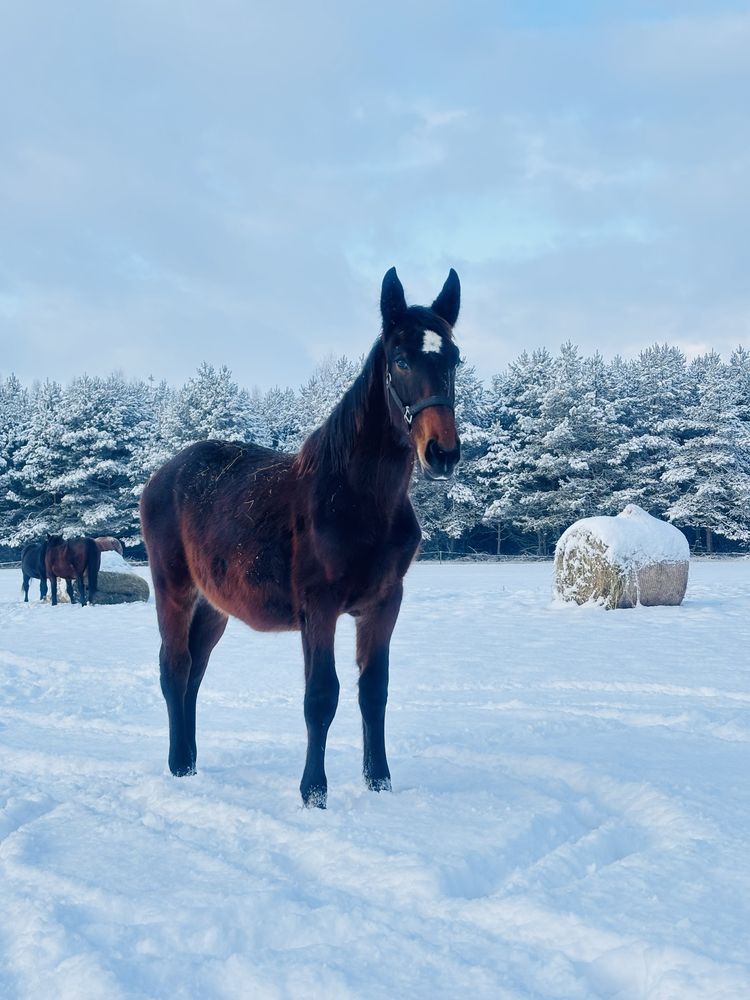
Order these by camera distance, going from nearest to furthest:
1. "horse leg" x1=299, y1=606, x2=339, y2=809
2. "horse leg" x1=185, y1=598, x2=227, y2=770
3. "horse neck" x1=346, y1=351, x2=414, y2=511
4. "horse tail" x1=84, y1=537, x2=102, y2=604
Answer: "horse leg" x1=299, y1=606, x2=339, y2=809 → "horse neck" x1=346, y1=351, x2=414, y2=511 → "horse leg" x1=185, y1=598, x2=227, y2=770 → "horse tail" x1=84, y1=537, x2=102, y2=604

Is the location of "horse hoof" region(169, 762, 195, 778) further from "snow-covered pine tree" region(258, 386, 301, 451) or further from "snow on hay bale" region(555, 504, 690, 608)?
"snow-covered pine tree" region(258, 386, 301, 451)

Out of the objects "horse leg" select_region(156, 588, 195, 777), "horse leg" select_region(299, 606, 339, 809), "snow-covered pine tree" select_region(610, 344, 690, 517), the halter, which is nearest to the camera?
Result: the halter

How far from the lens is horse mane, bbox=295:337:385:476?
3768 mm

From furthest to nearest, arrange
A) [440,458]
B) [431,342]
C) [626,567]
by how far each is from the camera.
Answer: [626,567] < [431,342] < [440,458]

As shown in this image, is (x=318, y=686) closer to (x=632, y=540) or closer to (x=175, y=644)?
(x=175, y=644)

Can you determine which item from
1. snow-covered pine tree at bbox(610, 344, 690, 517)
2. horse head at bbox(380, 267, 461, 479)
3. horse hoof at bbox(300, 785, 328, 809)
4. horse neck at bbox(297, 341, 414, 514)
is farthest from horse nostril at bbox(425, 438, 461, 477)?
snow-covered pine tree at bbox(610, 344, 690, 517)

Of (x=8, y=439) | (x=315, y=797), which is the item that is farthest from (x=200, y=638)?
(x=8, y=439)

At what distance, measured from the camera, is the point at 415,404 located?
11.0 ft

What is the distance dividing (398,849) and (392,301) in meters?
2.36

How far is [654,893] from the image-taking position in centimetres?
247

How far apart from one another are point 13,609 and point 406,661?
10890 millimetres

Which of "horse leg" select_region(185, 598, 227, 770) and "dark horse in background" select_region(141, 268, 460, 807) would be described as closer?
"dark horse in background" select_region(141, 268, 460, 807)

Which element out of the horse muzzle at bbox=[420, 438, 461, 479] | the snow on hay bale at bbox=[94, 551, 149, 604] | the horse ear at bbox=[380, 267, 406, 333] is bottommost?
the snow on hay bale at bbox=[94, 551, 149, 604]

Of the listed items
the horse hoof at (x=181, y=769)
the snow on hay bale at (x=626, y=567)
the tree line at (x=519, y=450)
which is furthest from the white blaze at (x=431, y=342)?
the tree line at (x=519, y=450)
